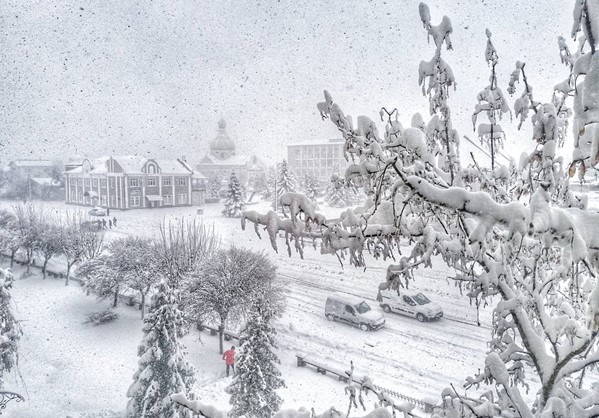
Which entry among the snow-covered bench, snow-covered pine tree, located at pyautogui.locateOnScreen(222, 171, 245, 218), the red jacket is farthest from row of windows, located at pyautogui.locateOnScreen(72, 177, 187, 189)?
the snow-covered bench

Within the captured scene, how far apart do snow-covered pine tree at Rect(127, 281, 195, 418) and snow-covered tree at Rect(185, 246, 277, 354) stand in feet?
14.3

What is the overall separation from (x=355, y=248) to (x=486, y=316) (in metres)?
16.2

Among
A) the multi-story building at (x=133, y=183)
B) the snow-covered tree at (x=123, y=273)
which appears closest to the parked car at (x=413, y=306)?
the snow-covered tree at (x=123, y=273)

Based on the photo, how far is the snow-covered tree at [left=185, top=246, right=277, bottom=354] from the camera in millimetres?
14969

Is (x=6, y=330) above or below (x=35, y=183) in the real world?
below

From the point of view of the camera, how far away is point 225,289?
49.7 ft

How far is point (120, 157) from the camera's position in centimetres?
4569

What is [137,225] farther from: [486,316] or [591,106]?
[591,106]

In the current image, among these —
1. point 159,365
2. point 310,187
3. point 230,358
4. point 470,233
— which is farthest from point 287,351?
point 310,187

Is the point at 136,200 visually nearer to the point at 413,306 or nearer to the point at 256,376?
the point at 413,306

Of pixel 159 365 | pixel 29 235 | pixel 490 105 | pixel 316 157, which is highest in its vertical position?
pixel 316 157

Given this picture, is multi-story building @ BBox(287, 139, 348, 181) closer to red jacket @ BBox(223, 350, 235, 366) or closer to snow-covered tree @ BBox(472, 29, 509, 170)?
red jacket @ BBox(223, 350, 235, 366)

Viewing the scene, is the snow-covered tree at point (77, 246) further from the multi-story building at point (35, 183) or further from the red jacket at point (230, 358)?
the multi-story building at point (35, 183)

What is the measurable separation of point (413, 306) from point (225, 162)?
6605 centimetres
